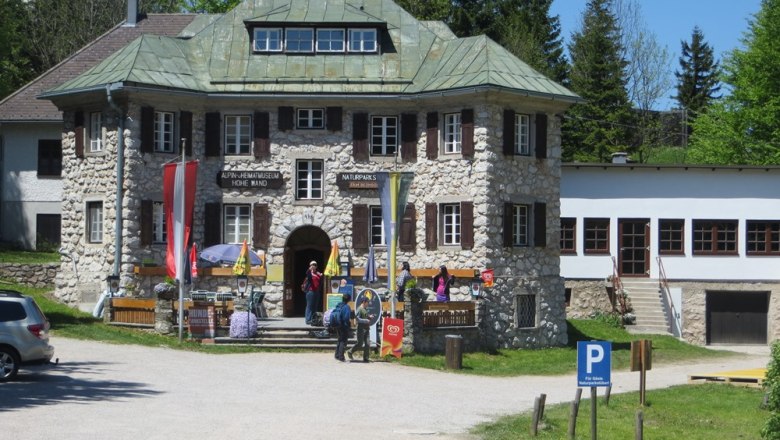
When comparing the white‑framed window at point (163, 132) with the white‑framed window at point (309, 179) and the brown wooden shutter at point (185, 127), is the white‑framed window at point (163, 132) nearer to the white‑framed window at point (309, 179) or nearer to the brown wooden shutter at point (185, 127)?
the brown wooden shutter at point (185, 127)

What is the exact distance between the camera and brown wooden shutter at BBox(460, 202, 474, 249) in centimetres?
3847

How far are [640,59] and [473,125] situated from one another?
39.6 meters

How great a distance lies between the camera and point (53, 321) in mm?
36719

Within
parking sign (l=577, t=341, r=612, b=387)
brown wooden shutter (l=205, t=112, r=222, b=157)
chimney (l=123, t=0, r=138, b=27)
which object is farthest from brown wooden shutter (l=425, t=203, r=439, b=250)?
parking sign (l=577, t=341, r=612, b=387)

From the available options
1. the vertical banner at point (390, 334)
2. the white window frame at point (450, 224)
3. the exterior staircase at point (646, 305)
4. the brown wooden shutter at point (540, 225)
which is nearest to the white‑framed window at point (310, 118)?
the white window frame at point (450, 224)

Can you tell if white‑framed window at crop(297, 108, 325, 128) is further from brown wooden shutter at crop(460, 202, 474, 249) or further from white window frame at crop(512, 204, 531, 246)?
white window frame at crop(512, 204, 531, 246)

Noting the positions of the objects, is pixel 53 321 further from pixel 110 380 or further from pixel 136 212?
pixel 110 380

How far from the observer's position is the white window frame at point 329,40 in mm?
41562

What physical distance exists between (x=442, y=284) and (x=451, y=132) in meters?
5.23

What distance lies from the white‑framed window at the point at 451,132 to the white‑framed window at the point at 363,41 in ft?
13.0

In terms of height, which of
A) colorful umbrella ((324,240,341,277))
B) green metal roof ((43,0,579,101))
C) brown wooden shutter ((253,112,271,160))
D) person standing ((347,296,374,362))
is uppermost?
green metal roof ((43,0,579,101))

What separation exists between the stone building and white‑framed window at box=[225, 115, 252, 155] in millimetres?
46

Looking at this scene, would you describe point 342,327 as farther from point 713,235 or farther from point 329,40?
point 713,235

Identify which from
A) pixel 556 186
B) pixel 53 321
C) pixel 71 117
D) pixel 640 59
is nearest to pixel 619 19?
pixel 640 59
